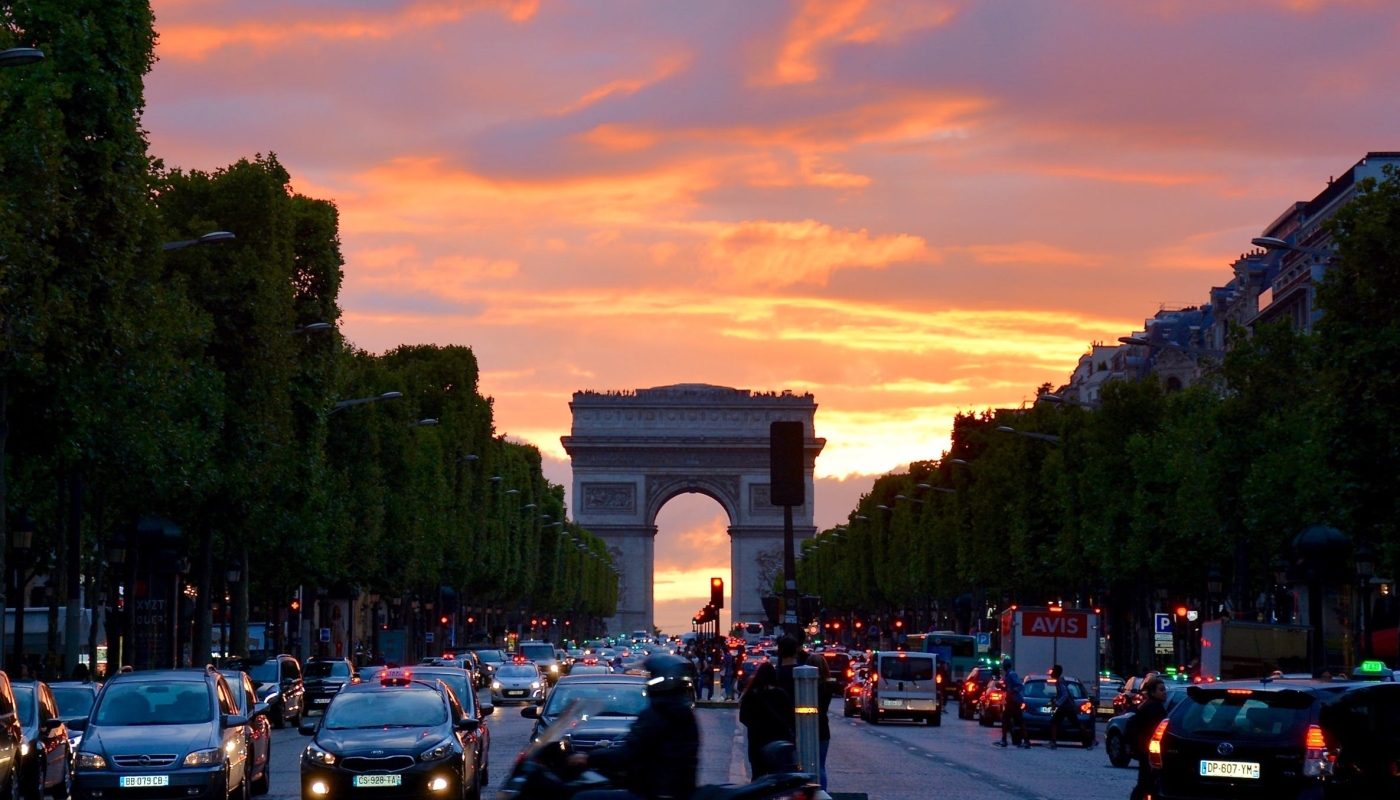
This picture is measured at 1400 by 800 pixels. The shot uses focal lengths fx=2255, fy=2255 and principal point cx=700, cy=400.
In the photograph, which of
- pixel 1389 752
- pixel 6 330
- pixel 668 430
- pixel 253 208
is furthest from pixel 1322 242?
pixel 668 430

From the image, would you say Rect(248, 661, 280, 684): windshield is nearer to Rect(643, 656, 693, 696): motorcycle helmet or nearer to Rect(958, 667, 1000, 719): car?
Rect(958, 667, 1000, 719): car

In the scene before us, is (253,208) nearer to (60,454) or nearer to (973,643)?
(60,454)

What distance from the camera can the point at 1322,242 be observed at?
266 feet

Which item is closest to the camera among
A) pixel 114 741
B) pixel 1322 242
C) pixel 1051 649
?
pixel 114 741

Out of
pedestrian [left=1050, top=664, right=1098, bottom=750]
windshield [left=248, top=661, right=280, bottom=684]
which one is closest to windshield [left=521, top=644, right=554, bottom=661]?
windshield [left=248, top=661, right=280, bottom=684]

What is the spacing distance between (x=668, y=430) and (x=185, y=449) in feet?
431

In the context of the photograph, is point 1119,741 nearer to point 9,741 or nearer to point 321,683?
point 9,741

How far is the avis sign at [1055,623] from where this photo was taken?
62.6m

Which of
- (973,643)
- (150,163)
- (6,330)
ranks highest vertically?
(150,163)

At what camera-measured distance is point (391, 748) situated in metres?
23.5

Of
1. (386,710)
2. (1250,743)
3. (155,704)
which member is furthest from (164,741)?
(1250,743)

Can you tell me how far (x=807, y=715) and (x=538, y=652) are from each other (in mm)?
63778

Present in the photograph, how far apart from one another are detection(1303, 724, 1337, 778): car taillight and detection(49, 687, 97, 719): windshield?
18.5 meters

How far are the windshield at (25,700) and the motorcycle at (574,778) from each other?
46.8 feet
